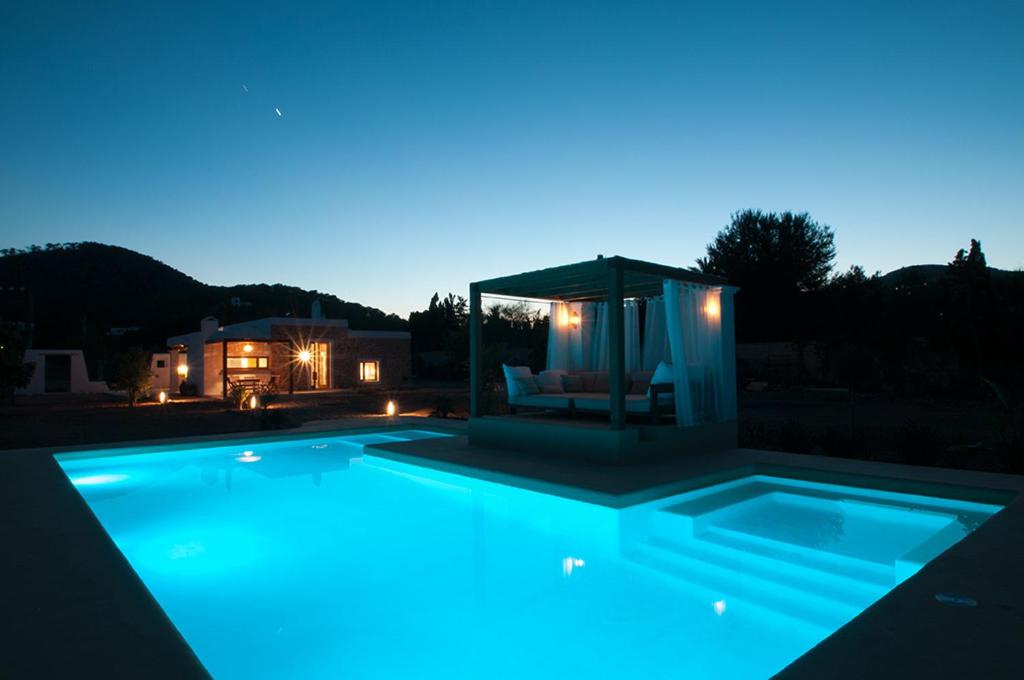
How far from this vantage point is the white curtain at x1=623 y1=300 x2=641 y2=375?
9.88m

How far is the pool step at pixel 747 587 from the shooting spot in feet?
11.8

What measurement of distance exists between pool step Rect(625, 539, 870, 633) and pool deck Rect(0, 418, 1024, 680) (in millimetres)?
608

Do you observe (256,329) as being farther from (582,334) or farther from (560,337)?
(582,334)

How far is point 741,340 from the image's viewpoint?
2773 centimetres

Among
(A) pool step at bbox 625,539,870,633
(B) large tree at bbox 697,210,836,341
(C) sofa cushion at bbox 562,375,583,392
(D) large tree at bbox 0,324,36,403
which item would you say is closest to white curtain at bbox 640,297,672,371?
(C) sofa cushion at bbox 562,375,583,392

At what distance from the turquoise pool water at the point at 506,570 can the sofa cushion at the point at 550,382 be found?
116 inches

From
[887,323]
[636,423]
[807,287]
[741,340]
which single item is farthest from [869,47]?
[807,287]

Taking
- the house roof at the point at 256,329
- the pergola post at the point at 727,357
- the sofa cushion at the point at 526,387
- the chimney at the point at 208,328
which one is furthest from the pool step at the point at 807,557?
the chimney at the point at 208,328

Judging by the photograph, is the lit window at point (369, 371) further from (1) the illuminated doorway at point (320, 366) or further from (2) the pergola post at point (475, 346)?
(2) the pergola post at point (475, 346)

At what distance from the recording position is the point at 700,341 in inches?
320

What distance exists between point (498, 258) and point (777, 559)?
60.4 feet

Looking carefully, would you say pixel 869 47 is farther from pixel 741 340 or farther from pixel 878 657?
pixel 741 340

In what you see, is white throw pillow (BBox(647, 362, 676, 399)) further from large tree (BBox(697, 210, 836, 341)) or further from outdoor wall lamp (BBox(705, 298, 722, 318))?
large tree (BBox(697, 210, 836, 341))

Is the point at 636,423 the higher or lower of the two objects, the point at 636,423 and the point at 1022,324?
the lower
